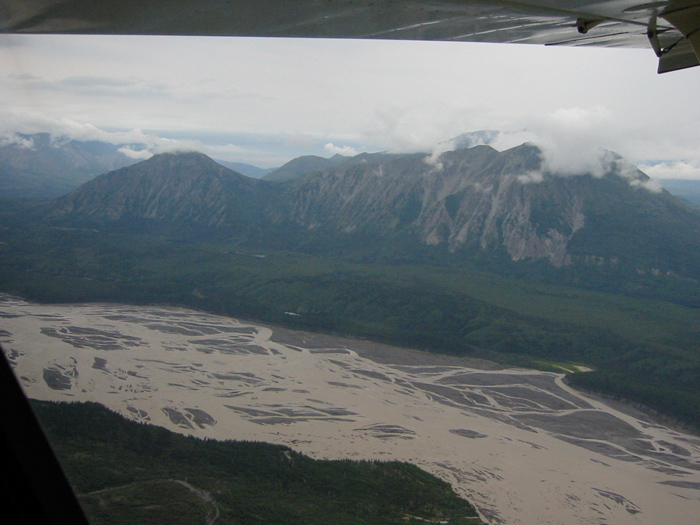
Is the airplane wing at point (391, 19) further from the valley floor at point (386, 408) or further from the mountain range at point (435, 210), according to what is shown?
the mountain range at point (435, 210)

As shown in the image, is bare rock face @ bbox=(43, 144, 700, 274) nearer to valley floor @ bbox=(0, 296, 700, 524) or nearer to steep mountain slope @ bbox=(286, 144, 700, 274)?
steep mountain slope @ bbox=(286, 144, 700, 274)

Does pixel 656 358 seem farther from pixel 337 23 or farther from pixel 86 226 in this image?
pixel 86 226

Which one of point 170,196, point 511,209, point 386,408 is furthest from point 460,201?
point 386,408

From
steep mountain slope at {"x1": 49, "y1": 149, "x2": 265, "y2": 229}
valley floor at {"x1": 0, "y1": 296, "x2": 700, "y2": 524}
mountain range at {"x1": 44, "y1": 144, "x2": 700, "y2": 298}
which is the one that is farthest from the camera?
steep mountain slope at {"x1": 49, "y1": 149, "x2": 265, "y2": 229}

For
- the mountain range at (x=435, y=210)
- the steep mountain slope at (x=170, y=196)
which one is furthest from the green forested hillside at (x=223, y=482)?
the steep mountain slope at (x=170, y=196)

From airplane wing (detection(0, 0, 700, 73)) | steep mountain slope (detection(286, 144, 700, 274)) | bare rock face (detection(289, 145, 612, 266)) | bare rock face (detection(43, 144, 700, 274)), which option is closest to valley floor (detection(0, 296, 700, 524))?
airplane wing (detection(0, 0, 700, 73))
